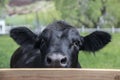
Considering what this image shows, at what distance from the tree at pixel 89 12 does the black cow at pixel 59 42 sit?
2.87 meters

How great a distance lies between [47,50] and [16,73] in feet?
4.02

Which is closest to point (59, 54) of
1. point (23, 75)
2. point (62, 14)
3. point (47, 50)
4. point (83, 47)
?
point (47, 50)

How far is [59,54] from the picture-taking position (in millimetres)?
2564

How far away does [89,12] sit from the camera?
6371mm

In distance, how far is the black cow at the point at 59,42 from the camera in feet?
8.59

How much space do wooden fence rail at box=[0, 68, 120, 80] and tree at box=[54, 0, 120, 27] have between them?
4721 mm

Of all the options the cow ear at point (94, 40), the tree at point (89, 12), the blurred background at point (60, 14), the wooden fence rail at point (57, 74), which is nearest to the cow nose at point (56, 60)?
the cow ear at point (94, 40)

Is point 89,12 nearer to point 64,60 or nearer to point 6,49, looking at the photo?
point 6,49

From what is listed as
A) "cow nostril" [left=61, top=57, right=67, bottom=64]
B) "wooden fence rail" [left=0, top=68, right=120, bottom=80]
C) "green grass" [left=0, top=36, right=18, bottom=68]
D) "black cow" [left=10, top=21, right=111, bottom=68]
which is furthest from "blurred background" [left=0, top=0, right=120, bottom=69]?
"wooden fence rail" [left=0, top=68, right=120, bottom=80]

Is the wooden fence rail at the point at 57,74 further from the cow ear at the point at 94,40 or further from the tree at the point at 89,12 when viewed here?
the tree at the point at 89,12

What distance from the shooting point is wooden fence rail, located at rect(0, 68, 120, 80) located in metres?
1.60

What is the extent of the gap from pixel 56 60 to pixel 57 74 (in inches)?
35.8

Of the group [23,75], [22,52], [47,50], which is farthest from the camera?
[22,52]

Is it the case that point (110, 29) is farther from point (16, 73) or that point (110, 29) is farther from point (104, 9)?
point (16, 73)
